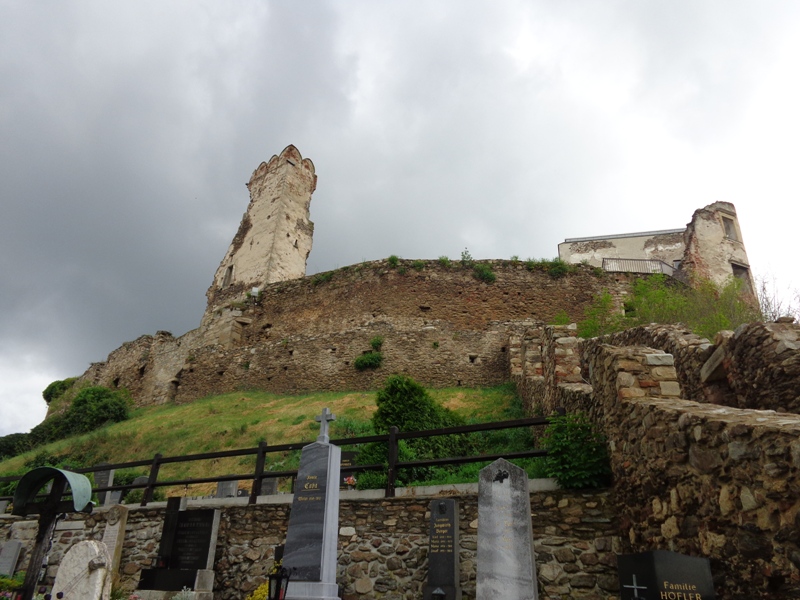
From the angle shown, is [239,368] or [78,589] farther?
[239,368]

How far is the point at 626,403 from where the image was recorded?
6066 millimetres

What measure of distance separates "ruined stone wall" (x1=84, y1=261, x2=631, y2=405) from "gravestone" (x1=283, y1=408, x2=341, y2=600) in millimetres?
12534

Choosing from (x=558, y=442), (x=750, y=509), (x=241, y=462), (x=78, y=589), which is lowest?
(x=78, y=589)

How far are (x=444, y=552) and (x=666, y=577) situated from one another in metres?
3.04

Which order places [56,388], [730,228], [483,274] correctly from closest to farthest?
[483,274] → [730,228] → [56,388]

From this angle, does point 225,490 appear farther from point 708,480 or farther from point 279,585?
point 708,480

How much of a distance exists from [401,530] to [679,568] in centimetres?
400

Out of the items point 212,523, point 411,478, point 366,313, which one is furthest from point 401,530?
point 366,313

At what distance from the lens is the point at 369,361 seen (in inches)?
805

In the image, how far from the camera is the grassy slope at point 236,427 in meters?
14.2

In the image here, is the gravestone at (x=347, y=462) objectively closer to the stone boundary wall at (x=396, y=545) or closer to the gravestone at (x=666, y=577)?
the stone boundary wall at (x=396, y=545)

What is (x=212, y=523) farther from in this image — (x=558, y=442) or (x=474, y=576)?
(x=558, y=442)

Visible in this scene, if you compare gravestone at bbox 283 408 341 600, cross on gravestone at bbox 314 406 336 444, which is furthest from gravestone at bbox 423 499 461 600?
cross on gravestone at bbox 314 406 336 444

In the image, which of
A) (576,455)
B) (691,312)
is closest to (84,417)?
(576,455)
